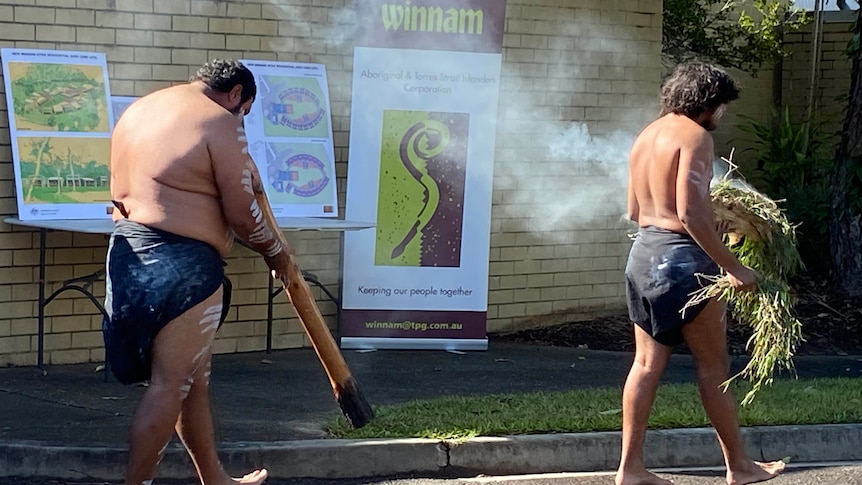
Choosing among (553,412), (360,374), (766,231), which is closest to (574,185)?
(360,374)

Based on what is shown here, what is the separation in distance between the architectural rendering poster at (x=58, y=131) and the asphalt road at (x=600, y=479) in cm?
227

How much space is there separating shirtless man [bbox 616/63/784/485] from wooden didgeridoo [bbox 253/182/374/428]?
3.87 feet

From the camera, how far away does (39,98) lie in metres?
7.25

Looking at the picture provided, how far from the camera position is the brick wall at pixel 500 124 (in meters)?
7.47

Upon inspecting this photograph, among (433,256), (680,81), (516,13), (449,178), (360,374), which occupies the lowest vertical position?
(360,374)

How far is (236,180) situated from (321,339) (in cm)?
91

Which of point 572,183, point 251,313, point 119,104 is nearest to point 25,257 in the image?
point 119,104

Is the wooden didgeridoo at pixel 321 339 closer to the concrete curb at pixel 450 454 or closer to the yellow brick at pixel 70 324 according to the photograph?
the concrete curb at pixel 450 454

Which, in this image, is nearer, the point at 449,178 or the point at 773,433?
the point at 773,433

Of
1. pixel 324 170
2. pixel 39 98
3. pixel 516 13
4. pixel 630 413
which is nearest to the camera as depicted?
pixel 630 413

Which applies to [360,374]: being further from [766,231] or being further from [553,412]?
[766,231]

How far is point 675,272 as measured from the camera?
5.21 meters

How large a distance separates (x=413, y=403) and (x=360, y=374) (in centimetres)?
107

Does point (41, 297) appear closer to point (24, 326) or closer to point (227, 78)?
point (24, 326)
